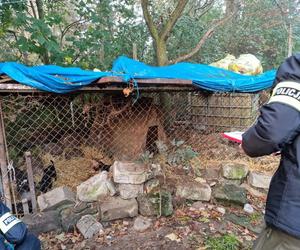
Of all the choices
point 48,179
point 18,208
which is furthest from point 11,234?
point 48,179

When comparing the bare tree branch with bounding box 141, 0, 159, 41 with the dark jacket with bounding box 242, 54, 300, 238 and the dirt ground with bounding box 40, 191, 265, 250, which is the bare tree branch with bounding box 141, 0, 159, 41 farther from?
the dark jacket with bounding box 242, 54, 300, 238

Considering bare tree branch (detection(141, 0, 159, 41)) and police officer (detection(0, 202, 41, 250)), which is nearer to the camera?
police officer (detection(0, 202, 41, 250))

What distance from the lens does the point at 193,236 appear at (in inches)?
129

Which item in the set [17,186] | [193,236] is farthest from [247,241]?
[17,186]

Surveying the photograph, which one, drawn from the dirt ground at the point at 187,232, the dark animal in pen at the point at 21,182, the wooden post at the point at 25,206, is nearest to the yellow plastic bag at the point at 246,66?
the dirt ground at the point at 187,232

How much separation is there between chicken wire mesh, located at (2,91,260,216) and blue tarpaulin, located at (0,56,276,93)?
1.91ft

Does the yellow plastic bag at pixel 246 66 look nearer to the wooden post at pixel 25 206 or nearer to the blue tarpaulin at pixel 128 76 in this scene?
the blue tarpaulin at pixel 128 76

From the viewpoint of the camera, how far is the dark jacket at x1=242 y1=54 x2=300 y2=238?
3.95ft

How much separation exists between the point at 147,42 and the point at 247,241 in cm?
603

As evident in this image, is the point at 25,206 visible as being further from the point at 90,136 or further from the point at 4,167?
the point at 90,136

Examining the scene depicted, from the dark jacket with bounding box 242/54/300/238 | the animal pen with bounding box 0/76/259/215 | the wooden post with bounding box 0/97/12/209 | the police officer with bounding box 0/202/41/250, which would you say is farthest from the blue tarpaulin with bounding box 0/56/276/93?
the dark jacket with bounding box 242/54/300/238

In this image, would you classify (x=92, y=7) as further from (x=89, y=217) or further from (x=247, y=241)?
(x=247, y=241)

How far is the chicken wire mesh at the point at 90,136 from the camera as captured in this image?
159 inches

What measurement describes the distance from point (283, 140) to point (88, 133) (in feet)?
12.4
